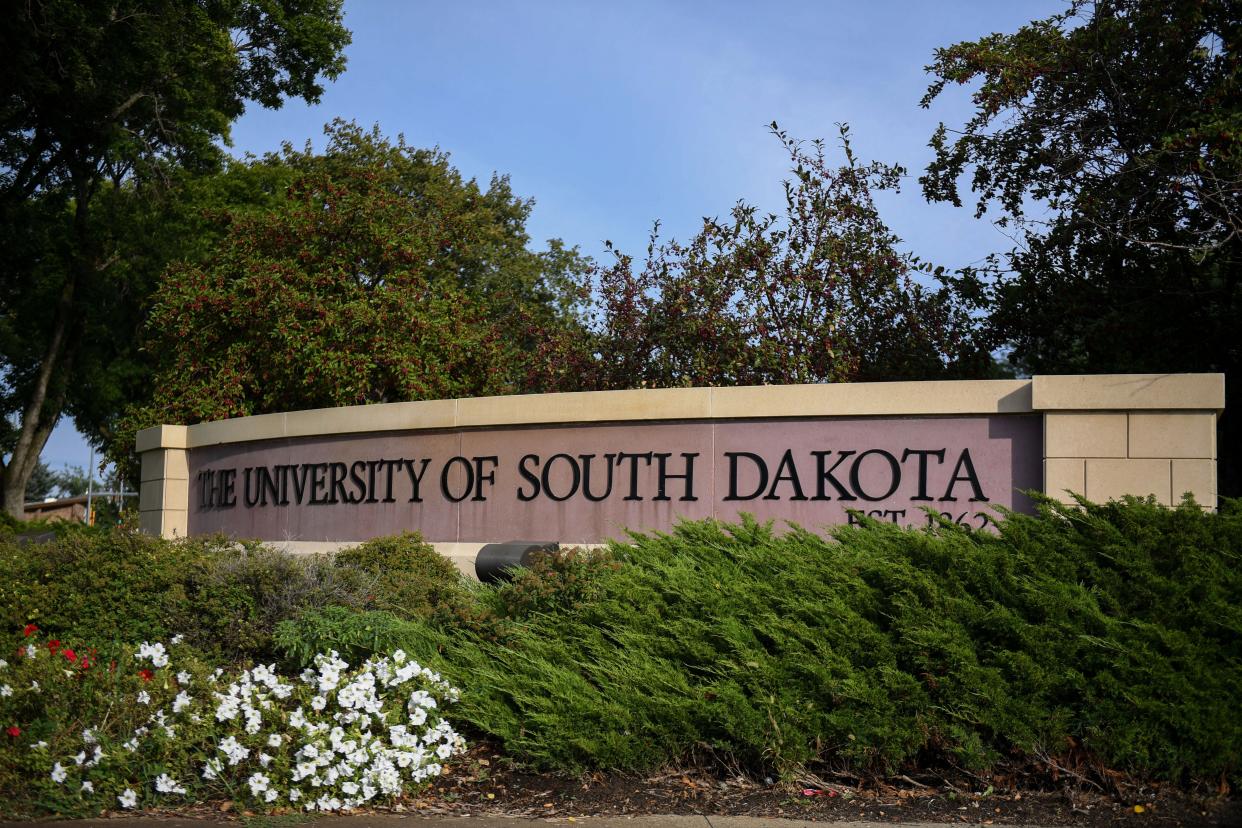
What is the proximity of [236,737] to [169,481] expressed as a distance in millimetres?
10203

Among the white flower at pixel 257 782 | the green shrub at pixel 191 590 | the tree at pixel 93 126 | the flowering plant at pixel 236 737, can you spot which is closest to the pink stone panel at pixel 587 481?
the green shrub at pixel 191 590

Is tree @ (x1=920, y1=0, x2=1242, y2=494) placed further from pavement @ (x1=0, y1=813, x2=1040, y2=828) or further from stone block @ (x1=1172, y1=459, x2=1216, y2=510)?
pavement @ (x1=0, y1=813, x2=1040, y2=828)

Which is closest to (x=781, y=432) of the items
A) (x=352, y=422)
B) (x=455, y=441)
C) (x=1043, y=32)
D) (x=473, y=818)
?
(x=455, y=441)

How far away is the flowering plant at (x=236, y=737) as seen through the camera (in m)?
5.94

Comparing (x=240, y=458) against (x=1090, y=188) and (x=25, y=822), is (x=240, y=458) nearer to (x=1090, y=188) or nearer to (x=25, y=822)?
(x=25, y=822)

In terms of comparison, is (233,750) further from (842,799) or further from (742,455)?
(742,455)

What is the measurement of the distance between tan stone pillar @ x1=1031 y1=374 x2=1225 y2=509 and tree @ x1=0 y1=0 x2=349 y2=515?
15.2 m

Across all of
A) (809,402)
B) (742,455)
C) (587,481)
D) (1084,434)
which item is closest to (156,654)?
(587,481)

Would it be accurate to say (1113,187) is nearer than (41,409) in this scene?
Yes

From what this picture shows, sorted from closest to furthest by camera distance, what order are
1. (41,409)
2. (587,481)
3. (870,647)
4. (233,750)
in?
1. (233,750)
2. (870,647)
3. (587,481)
4. (41,409)

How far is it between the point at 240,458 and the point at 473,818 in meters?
9.88

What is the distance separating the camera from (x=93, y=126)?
902 inches

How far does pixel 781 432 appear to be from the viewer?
1095 centimetres

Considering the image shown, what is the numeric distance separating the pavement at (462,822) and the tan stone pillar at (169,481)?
33.5 feet
